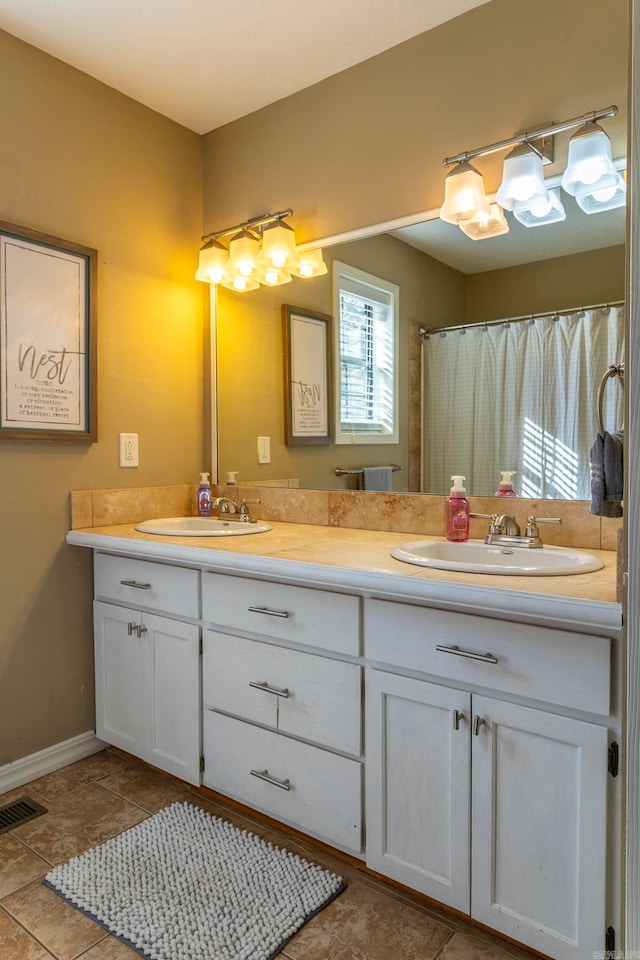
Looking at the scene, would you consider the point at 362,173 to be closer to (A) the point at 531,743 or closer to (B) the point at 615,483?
(B) the point at 615,483

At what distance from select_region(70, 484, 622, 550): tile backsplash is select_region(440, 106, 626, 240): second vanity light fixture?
0.80 metres

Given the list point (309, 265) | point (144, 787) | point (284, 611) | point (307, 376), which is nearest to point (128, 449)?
point (307, 376)

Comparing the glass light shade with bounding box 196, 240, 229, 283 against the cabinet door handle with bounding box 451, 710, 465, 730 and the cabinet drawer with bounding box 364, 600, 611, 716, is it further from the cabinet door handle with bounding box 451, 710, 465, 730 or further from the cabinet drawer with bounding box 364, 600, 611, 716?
the cabinet door handle with bounding box 451, 710, 465, 730

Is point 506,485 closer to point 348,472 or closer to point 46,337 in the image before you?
point 348,472

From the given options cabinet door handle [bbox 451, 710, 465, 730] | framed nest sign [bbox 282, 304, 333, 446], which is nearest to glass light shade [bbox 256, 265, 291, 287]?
framed nest sign [bbox 282, 304, 333, 446]

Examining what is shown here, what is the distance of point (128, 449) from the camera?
2.36 meters

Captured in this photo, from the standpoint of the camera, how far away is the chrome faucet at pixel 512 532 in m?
1.65

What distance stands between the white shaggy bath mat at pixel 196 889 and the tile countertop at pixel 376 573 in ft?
2.46

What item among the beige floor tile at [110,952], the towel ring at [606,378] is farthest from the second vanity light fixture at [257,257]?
the beige floor tile at [110,952]

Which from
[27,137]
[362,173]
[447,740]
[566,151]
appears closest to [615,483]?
[447,740]

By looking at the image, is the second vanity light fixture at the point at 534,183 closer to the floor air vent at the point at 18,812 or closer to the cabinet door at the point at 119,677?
the cabinet door at the point at 119,677

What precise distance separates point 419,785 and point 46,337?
176cm

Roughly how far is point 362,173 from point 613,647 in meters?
1.70

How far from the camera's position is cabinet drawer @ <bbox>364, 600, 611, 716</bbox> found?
3.86 feet
